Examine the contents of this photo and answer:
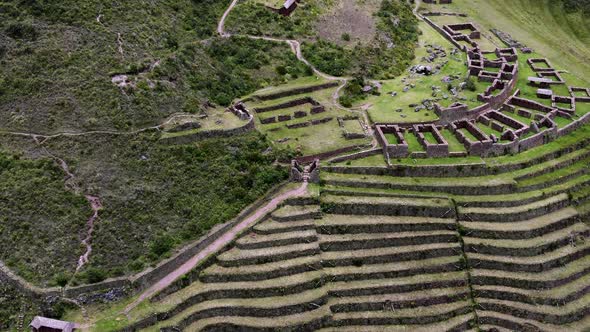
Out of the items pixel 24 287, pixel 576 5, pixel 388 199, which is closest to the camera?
pixel 24 287

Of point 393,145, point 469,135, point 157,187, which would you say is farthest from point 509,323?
point 157,187

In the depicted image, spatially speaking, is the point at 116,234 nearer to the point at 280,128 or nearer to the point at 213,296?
the point at 213,296

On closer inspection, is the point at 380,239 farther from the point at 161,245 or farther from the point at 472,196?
the point at 161,245

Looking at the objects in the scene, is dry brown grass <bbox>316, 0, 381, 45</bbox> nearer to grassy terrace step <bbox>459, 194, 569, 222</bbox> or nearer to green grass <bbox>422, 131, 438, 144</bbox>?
green grass <bbox>422, 131, 438, 144</bbox>

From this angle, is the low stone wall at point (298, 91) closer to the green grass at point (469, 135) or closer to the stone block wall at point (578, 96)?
the green grass at point (469, 135)

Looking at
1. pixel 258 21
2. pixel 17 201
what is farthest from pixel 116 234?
pixel 258 21

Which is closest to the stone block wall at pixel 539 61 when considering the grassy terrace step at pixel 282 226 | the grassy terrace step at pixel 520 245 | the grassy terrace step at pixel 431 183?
the grassy terrace step at pixel 431 183

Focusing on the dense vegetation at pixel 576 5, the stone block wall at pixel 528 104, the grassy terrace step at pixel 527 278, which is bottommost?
the grassy terrace step at pixel 527 278
